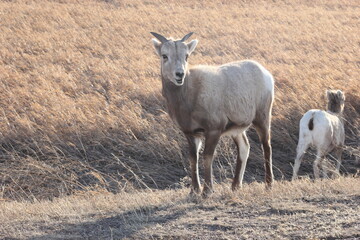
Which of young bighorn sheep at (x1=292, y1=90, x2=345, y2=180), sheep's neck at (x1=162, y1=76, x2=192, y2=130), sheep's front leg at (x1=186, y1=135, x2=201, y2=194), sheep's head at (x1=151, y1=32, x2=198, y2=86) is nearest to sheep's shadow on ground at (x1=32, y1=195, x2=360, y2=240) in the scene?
sheep's front leg at (x1=186, y1=135, x2=201, y2=194)

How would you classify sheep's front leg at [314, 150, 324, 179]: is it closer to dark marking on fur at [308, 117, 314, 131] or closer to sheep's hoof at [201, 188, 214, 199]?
dark marking on fur at [308, 117, 314, 131]

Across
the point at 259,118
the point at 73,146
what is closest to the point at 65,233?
the point at 259,118

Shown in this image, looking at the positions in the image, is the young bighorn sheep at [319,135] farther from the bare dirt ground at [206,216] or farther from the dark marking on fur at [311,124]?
the bare dirt ground at [206,216]

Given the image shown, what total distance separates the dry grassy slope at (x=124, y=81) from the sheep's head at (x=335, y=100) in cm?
84

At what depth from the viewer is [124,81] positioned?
15.6 metres

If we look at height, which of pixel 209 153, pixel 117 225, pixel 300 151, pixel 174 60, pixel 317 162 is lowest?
pixel 317 162

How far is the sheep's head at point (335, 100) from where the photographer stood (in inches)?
506

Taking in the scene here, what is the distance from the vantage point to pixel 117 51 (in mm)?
18859

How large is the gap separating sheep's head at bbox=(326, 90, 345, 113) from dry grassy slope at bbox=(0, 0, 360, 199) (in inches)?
33.0

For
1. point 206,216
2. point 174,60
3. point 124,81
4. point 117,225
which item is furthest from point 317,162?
point 117,225

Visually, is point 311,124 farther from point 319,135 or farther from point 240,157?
point 240,157

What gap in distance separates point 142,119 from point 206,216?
6.29m

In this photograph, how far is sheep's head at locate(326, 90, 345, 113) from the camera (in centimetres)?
1286

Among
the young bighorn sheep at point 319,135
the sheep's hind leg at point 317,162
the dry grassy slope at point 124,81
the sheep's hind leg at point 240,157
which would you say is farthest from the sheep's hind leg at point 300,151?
the sheep's hind leg at point 240,157
